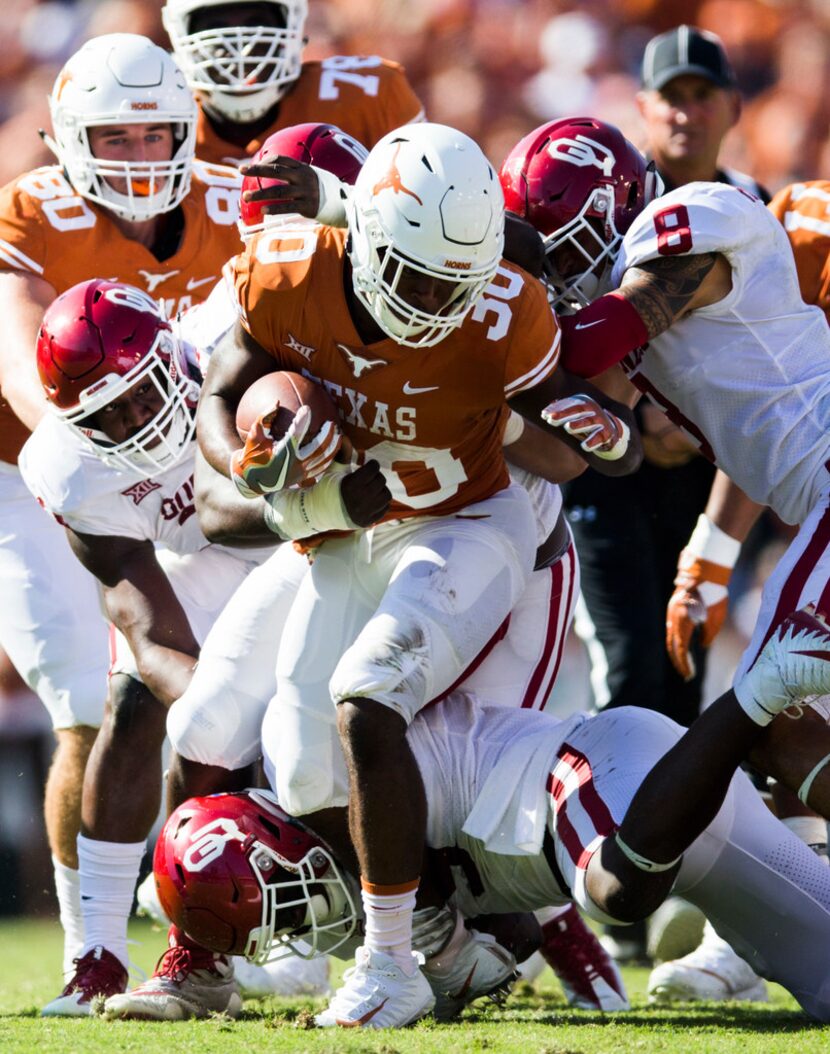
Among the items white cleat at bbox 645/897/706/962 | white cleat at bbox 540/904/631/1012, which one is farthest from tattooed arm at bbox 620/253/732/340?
white cleat at bbox 645/897/706/962

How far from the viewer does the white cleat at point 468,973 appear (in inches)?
129

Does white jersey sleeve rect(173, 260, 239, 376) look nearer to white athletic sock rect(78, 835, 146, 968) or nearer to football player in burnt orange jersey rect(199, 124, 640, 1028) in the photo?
football player in burnt orange jersey rect(199, 124, 640, 1028)

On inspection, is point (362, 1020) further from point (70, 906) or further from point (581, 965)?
point (70, 906)

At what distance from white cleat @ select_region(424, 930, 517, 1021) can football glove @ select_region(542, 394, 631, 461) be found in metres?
0.95

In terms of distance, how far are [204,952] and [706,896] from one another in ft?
3.17

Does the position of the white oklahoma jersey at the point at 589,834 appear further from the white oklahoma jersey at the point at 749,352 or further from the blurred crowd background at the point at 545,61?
the blurred crowd background at the point at 545,61

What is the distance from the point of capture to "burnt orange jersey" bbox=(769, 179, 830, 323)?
13.4 feet

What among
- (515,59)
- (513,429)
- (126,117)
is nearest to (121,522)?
(513,429)

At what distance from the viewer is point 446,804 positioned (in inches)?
128

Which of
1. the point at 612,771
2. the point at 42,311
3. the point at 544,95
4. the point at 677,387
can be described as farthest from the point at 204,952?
the point at 544,95

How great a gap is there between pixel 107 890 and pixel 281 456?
124 centimetres

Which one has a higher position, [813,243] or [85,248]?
[813,243]

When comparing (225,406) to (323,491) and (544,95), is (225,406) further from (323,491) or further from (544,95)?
(544,95)

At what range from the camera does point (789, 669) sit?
2.95 metres
